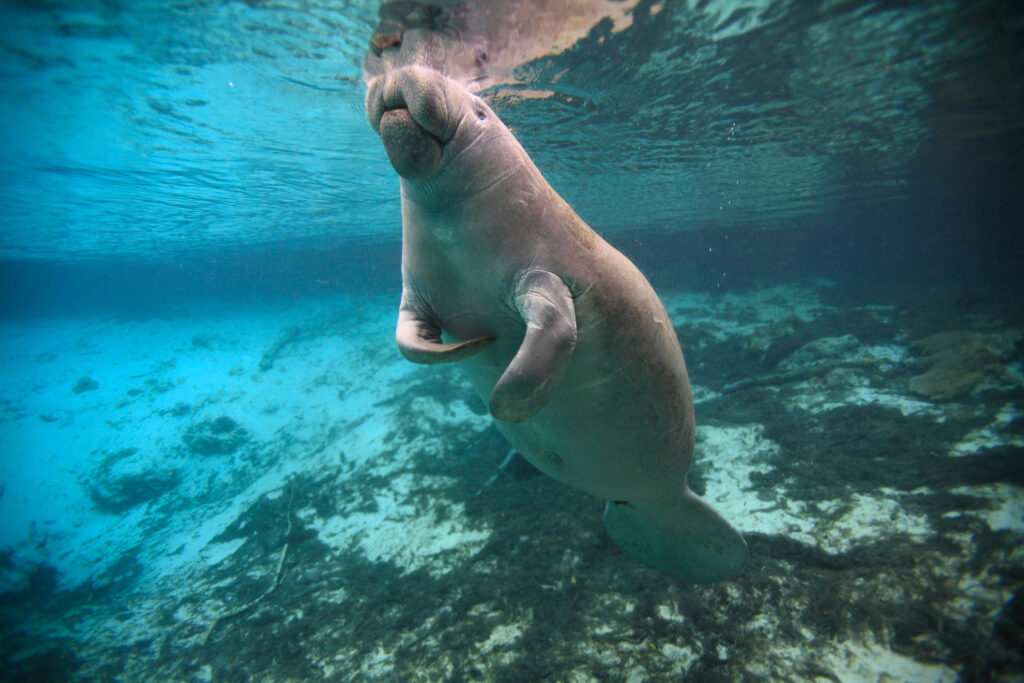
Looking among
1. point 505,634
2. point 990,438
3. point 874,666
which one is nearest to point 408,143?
point 505,634

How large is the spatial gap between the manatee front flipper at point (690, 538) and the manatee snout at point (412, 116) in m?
2.80

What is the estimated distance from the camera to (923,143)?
13281 millimetres

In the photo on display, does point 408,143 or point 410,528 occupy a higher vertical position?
point 408,143

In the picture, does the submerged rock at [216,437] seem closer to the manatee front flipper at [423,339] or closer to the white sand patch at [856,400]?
the manatee front flipper at [423,339]

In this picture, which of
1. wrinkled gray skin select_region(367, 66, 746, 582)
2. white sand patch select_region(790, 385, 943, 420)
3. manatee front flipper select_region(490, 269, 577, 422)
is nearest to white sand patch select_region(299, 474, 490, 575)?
wrinkled gray skin select_region(367, 66, 746, 582)

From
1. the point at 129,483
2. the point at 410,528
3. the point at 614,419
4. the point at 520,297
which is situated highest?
the point at 520,297

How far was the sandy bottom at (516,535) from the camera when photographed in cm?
298

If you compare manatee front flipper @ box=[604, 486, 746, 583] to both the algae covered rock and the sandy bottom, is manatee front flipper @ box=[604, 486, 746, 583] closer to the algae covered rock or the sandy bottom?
the sandy bottom

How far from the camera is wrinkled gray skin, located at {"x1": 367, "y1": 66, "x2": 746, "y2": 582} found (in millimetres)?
1739

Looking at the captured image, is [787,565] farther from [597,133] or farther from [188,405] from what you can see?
[188,405]

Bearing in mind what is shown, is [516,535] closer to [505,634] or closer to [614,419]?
[505,634]

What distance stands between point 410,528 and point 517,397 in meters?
4.75

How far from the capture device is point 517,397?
163 centimetres

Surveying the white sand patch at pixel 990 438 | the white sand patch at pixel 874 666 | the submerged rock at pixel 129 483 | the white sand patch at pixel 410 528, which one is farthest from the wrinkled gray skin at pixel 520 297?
the submerged rock at pixel 129 483
